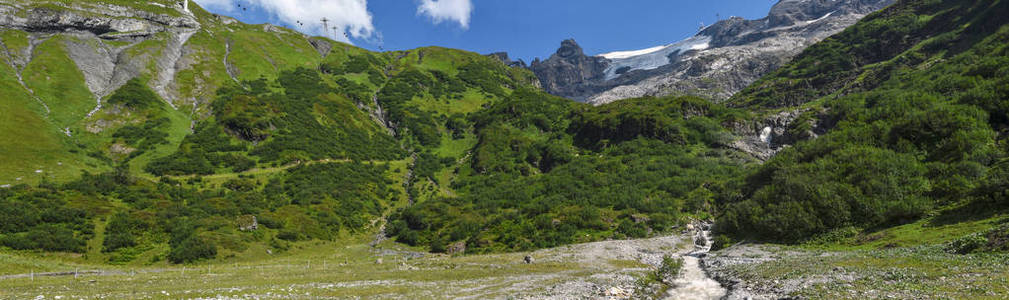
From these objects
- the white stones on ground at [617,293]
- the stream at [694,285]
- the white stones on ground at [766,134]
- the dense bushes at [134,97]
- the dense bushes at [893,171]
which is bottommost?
the stream at [694,285]

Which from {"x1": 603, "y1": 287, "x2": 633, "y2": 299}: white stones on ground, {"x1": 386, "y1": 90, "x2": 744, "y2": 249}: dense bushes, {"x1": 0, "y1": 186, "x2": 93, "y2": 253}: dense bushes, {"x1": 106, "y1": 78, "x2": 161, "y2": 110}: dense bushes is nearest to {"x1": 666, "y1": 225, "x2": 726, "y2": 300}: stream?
{"x1": 603, "y1": 287, "x2": 633, "y2": 299}: white stones on ground

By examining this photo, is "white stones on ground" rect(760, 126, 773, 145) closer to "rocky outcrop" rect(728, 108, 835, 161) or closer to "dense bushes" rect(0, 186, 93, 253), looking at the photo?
"rocky outcrop" rect(728, 108, 835, 161)

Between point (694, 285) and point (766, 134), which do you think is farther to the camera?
point (766, 134)

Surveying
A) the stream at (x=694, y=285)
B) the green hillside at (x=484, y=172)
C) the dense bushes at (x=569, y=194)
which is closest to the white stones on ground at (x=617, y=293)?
the stream at (x=694, y=285)

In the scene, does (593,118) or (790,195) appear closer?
(790,195)

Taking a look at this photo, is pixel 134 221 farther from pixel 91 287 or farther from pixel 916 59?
pixel 916 59

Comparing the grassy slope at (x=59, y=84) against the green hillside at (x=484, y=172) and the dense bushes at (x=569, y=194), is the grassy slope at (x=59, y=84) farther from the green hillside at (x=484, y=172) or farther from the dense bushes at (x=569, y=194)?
the dense bushes at (x=569, y=194)

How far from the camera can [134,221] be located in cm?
8369

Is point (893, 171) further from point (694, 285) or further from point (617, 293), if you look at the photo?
point (617, 293)

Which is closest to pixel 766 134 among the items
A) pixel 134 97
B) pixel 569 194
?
pixel 569 194

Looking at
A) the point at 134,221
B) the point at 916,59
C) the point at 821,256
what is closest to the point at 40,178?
the point at 134,221

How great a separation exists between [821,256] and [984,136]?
39.8 meters

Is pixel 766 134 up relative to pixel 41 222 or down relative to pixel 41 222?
up

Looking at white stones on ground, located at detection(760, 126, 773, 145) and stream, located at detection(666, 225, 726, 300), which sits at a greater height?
white stones on ground, located at detection(760, 126, 773, 145)
